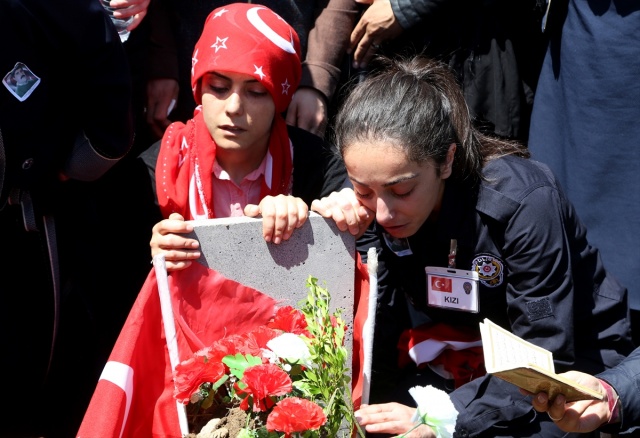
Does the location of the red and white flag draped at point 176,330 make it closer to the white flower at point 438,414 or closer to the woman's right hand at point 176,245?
the woman's right hand at point 176,245

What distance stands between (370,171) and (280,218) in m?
0.27

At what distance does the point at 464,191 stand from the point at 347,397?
0.78 meters

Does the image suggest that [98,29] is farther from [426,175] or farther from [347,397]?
[347,397]

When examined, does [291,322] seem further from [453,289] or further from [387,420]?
[453,289]

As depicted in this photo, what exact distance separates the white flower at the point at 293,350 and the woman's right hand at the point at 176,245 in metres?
0.41

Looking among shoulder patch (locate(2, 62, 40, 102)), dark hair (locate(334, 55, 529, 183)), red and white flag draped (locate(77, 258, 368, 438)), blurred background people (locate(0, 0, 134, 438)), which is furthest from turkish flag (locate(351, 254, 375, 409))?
shoulder patch (locate(2, 62, 40, 102))

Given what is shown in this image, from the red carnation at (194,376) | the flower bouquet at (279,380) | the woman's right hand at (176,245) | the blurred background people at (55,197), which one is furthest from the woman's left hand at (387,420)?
the blurred background people at (55,197)

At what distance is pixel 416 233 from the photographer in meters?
2.51

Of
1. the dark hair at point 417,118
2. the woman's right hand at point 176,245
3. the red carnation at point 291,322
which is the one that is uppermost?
the dark hair at point 417,118

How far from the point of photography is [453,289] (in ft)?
8.07

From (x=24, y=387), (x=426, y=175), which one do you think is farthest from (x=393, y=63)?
(x=24, y=387)

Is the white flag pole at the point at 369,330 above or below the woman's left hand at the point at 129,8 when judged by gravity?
below

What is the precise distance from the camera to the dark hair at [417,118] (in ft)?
7.38

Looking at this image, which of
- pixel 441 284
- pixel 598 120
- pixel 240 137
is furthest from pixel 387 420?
pixel 598 120
